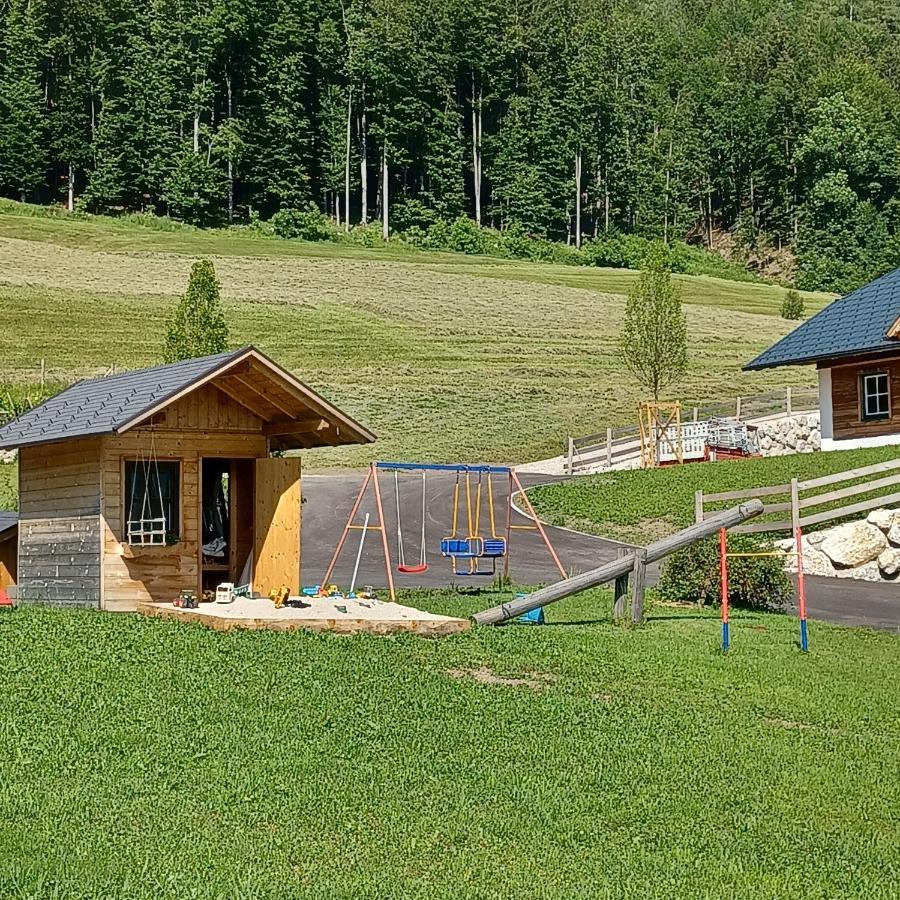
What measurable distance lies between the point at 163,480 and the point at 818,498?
443 inches

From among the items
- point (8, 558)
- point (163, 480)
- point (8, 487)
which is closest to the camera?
point (163, 480)

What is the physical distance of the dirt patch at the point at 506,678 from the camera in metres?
12.5

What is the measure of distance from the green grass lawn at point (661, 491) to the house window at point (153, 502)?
11.3 meters

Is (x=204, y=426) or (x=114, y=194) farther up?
(x=114, y=194)

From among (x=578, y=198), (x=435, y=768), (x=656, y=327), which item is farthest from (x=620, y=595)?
(x=578, y=198)

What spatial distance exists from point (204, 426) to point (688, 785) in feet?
34.8

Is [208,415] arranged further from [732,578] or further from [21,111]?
[21,111]

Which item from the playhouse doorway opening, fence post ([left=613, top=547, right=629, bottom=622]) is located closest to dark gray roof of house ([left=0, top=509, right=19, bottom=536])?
the playhouse doorway opening

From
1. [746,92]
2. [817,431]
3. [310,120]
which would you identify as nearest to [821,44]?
[746,92]

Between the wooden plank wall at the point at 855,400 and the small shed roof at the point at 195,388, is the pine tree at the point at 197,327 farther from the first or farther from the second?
the wooden plank wall at the point at 855,400

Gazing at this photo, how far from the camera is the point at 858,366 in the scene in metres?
31.2

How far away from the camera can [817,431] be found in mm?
38000

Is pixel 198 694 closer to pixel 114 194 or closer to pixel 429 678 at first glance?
pixel 429 678

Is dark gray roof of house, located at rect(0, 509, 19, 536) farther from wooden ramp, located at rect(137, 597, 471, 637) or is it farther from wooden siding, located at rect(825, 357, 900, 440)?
wooden siding, located at rect(825, 357, 900, 440)
